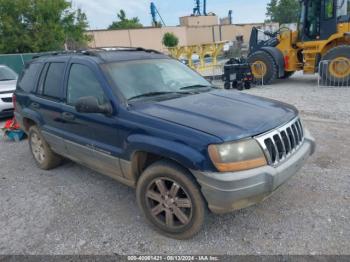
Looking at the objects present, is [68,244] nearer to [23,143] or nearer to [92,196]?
[92,196]

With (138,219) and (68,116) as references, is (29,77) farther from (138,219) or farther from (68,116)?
(138,219)

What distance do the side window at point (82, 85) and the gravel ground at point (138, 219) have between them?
1.28 meters

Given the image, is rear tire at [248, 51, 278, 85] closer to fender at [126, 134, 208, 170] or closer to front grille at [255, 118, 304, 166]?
front grille at [255, 118, 304, 166]

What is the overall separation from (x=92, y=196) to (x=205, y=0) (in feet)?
248

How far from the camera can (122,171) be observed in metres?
3.23

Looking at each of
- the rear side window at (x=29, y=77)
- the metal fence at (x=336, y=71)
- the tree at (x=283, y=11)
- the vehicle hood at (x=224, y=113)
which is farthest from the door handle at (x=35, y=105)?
the tree at (x=283, y=11)

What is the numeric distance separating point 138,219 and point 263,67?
1046cm

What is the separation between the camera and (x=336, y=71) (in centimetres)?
1083

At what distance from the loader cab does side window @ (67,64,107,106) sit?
33.6ft

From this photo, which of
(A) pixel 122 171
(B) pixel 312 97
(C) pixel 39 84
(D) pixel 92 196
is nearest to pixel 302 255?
(A) pixel 122 171

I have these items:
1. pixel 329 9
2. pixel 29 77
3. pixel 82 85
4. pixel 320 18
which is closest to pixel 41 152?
pixel 29 77

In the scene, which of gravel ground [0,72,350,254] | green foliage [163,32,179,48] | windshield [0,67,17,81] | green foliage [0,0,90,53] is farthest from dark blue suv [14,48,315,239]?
green foliage [163,32,179,48]

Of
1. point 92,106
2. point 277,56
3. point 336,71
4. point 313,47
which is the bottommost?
point 336,71

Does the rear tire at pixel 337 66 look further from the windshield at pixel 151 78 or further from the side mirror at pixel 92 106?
the side mirror at pixel 92 106
